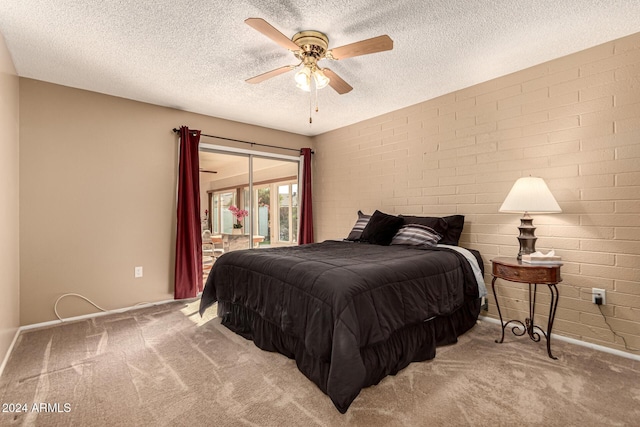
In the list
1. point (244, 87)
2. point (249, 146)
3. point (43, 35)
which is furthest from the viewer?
point (249, 146)

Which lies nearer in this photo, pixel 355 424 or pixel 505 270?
pixel 355 424

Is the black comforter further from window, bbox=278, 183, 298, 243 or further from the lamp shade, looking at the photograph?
window, bbox=278, 183, 298, 243

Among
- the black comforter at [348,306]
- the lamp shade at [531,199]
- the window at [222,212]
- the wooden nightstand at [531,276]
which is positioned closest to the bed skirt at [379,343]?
the black comforter at [348,306]

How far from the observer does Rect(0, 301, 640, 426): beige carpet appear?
5.26ft

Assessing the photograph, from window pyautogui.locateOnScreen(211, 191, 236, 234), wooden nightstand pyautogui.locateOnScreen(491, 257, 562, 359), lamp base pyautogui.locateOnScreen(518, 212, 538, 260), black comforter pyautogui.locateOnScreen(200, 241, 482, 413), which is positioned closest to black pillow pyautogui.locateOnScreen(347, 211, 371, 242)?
black comforter pyautogui.locateOnScreen(200, 241, 482, 413)

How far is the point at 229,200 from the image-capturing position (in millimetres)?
4539

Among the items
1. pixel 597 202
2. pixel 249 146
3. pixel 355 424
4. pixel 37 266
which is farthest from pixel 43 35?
pixel 597 202

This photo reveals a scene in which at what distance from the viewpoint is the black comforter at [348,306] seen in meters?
1.73

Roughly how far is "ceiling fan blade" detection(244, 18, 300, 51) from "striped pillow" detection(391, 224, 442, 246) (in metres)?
2.07

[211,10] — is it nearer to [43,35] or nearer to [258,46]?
[258,46]

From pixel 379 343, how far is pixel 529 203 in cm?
157

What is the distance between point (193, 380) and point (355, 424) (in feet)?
3.49

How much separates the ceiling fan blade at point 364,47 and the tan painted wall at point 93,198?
254 cm

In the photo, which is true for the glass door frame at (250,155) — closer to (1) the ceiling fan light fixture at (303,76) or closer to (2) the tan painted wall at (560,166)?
(2) the tan painted wall at (560,166)
